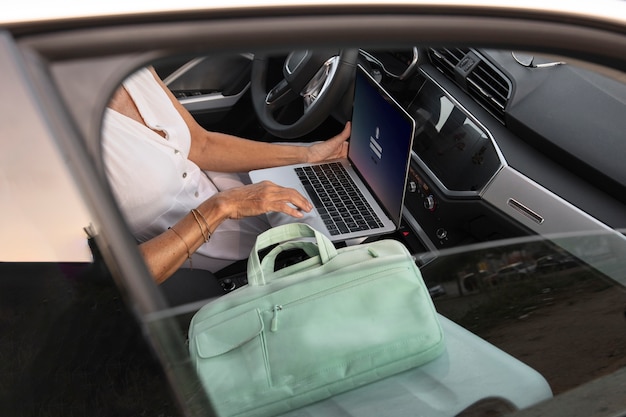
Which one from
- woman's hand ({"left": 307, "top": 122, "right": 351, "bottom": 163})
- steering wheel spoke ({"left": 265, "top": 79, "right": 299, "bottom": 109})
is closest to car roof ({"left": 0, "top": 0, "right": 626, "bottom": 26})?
woman's hand ({"left": 307, "top": 122, "right": 351, "bottom": 163})

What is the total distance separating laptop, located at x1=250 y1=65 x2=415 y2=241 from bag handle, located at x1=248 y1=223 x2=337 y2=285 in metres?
0.36

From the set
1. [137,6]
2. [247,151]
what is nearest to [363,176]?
[247,151]

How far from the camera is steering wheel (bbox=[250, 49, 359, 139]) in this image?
6.05 ft

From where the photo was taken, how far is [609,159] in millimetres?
1359

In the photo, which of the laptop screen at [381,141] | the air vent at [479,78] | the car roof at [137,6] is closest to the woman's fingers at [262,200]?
the laptop screen at [381,141]

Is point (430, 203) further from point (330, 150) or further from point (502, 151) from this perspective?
point (330, 150)

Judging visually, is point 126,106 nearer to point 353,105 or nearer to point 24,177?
point 353,105

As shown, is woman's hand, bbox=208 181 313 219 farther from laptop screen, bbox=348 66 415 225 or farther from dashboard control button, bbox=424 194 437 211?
dashboard control button, bbox=424 194 437 211

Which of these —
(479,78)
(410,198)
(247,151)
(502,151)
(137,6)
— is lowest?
(410,198)

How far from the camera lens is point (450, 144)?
1652 mm

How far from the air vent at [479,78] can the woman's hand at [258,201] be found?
2.01 feet

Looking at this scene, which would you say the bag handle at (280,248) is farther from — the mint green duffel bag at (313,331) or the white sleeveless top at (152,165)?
the white sleeveless top at (152,165)

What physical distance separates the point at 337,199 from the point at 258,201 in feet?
1.03

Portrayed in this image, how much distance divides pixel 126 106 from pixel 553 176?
1.09 m
